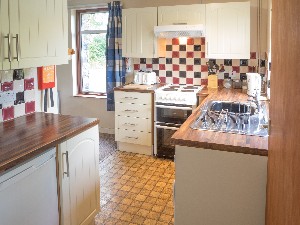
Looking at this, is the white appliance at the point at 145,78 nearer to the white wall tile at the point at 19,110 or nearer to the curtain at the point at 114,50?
the curtain at the point at 114,50

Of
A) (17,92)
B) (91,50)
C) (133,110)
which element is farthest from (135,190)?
(91,50)

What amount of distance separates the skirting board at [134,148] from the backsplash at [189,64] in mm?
1068

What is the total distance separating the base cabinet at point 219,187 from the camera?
2.03m

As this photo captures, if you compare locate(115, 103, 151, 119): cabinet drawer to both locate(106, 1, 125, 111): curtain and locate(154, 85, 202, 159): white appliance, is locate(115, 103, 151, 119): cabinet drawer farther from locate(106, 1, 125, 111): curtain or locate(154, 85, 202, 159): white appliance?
locate(106, 1, 125, 111): curtain

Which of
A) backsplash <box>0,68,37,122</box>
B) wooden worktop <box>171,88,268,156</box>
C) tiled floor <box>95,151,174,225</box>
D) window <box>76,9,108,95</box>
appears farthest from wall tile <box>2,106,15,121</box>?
window <box>76,9,108,95</box>

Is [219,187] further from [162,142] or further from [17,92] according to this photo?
[162,142]

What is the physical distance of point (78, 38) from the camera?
5516 mm

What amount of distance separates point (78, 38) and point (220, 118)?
3.59 m

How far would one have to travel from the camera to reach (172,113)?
4180 mm

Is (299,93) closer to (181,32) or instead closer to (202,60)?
(181,32)

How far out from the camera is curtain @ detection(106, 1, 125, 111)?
4.86 meters

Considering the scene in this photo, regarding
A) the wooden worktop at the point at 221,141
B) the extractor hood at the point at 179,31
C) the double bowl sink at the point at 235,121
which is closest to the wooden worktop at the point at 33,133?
the wooden worktop at the point at 221,141

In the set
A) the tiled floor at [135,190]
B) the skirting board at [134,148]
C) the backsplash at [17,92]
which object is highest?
the backsplash at [17,92]

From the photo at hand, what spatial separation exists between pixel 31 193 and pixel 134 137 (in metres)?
2.53
